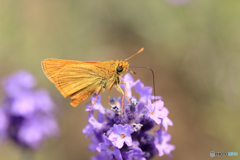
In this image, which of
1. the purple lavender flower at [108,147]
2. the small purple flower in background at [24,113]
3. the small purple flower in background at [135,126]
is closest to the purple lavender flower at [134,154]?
the small purple flower in background at [135,126]

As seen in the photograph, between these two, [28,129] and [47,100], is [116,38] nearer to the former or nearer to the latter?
[47,100]

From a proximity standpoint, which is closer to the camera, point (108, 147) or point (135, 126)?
point (108, 147)

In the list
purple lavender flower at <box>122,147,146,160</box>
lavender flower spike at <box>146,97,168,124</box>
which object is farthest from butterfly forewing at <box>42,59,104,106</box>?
purple lavender flower at <box>122,147,146,160</box>

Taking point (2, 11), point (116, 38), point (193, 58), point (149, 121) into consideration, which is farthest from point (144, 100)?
point (2, 11)

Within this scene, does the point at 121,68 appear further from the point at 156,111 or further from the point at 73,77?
the point at 156,111

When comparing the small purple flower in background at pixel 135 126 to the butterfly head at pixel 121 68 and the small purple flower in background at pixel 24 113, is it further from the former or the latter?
the small purple flower in background at pixel 24 113

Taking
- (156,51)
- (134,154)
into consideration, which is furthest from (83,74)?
(156,51)
